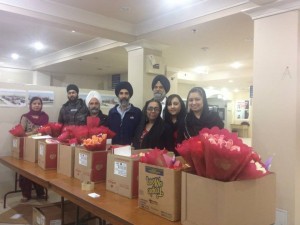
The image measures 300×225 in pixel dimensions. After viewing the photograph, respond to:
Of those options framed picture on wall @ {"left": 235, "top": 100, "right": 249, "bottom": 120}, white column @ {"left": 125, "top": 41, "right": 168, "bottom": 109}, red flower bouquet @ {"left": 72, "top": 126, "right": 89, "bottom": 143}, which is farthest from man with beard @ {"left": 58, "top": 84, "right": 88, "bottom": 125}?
framed picture on wall @ {"left": 235, "top": 100, "right": 249, "bottom": 120}

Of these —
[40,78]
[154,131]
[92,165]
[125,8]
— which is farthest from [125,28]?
[40,78]

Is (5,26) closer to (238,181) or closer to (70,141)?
Answer: (70,141)

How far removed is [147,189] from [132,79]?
124 inches

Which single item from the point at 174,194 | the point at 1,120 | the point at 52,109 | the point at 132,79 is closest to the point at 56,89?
the point at 52,109

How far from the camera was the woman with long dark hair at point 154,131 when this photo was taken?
2605 millimetres

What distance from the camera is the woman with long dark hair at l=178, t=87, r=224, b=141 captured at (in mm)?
2457

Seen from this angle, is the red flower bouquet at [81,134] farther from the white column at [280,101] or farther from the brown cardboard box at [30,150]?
the white column at [280,101]

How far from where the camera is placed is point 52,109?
4.31 metres

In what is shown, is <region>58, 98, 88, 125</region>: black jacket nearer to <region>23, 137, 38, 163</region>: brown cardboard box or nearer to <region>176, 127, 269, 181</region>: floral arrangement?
<region>23, 137, 38, 163</region>: brown cardboard box

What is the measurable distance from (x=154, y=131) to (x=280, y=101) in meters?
1.30

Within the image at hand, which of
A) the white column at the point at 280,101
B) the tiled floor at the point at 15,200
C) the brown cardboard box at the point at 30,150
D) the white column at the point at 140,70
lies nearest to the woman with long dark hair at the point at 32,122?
the tiled floor at the point at 15,200

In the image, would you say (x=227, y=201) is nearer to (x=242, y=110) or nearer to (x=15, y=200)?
(x=15, y=200)

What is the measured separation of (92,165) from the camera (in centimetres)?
206

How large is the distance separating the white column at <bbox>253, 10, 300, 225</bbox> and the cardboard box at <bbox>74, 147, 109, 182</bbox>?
1.72 metres
